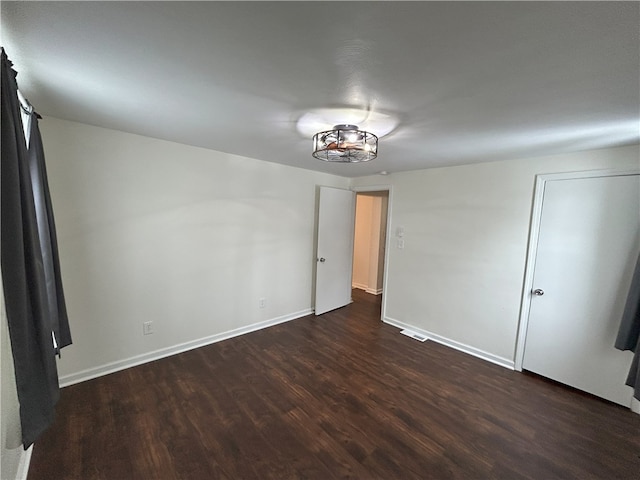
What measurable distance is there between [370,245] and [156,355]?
413 centimetres

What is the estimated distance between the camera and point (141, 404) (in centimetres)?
203

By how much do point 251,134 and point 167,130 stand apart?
748 millimetres

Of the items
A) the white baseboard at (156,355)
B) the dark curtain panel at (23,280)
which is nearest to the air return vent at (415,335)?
the white baseboard at (156,355)

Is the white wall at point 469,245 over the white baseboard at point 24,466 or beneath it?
over

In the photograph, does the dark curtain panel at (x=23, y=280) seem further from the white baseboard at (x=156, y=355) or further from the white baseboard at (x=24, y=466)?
the white baseboard at (x=156, y=355)

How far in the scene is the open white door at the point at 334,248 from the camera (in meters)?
3.94

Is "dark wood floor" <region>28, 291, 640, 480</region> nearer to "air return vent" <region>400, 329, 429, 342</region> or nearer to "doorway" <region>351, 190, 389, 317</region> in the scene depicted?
"air return vent" <region>400, 329, 429, 342</region>

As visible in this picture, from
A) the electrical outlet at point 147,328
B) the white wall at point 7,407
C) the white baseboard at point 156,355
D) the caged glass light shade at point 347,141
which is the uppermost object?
the caged glass light shade at point 347,141

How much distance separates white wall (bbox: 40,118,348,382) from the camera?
7.14ft

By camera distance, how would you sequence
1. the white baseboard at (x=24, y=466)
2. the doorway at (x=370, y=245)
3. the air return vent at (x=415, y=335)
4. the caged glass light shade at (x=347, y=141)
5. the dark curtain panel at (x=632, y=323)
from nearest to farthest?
the white baseboard at (x=24, y=466), the caged glass light shade at (x=347, y=141), the dark curtain panel at (x=632, y=323), the air return vent at (x=415, y=335), the doorway at (x=370, y=245)

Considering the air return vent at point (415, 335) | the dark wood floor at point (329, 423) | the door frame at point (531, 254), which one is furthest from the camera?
the air return vent at point (415, 335)

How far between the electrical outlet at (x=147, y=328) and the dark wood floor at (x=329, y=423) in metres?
0.32

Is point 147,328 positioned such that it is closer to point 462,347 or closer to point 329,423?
point 329,423

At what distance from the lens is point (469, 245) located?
3.04 m
